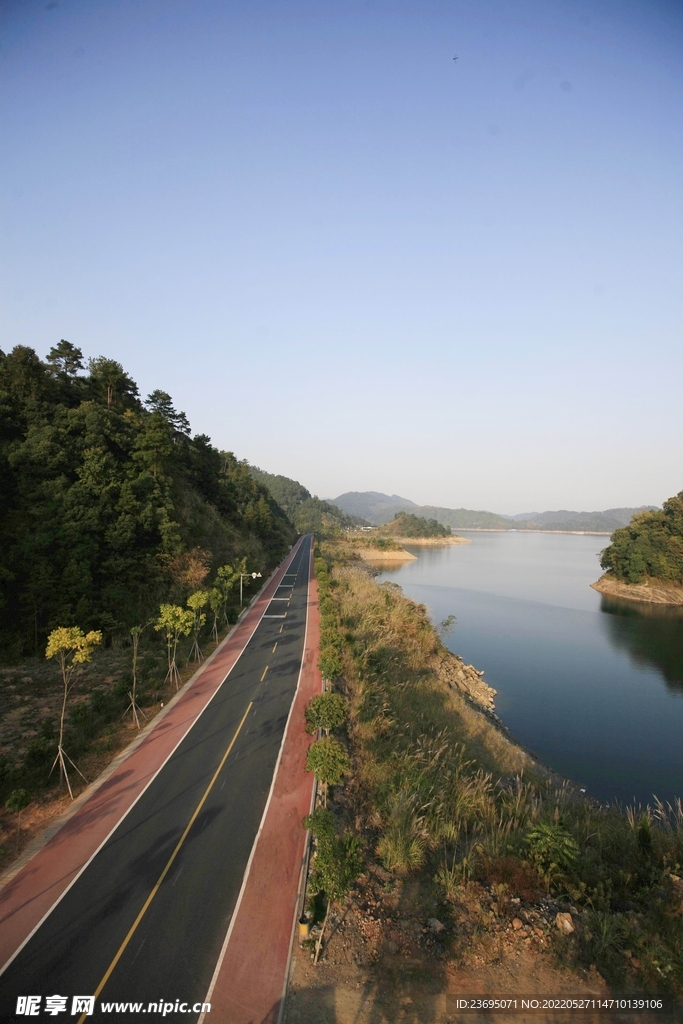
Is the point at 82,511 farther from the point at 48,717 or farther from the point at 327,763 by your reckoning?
the point at 327,763

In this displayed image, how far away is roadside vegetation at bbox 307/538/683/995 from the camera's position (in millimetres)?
10016

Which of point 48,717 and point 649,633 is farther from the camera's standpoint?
point 649,633

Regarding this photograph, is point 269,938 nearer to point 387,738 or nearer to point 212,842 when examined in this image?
point 212,842

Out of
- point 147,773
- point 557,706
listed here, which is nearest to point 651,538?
point 557,706

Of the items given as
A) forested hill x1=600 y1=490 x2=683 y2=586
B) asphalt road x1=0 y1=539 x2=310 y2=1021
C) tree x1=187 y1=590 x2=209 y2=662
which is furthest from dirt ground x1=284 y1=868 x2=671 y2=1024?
forested hill x1=600 y1=490 x2=683 y2=586

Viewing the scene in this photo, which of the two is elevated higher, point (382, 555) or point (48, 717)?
point (48, 717)

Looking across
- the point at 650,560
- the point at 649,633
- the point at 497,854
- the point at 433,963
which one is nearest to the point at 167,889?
the point at 433,963

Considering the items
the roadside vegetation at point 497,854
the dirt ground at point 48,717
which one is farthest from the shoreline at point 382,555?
the roadside vegetation at point 497,854

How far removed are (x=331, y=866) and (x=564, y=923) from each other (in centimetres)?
557

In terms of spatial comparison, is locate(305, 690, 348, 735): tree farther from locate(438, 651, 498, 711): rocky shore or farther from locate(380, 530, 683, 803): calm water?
locate(438, 651, 498, 711): rocky shore

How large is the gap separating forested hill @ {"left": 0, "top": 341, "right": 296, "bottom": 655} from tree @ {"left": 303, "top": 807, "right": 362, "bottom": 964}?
83.3ft

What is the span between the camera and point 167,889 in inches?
474

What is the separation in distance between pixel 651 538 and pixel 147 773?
293 ft

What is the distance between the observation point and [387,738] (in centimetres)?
2080
